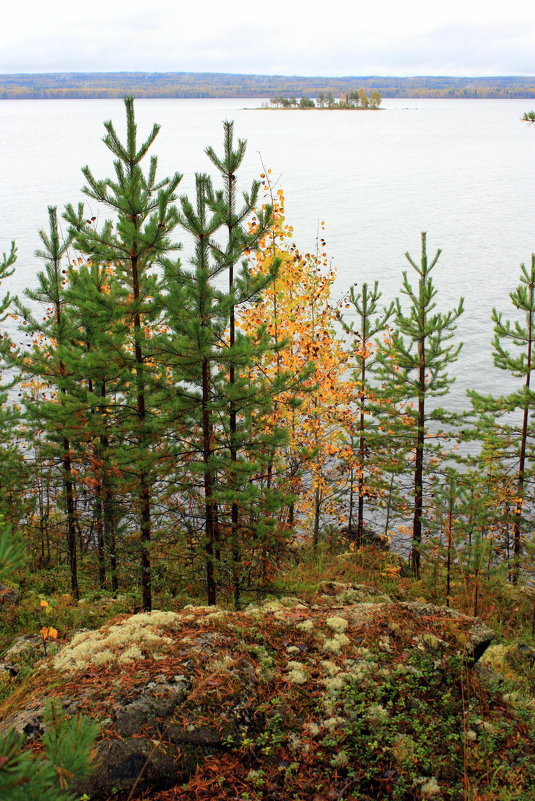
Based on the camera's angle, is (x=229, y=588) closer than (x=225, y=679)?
No

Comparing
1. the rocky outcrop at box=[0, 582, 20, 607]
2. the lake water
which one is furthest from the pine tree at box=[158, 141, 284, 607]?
the lake water

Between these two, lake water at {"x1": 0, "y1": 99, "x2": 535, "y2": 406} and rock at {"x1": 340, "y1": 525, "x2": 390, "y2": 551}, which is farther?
lake water at {"x1": 0, "y1": 99, "x2": 535, "y2": 406}

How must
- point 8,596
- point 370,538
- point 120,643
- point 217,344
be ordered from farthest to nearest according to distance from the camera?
point 370,538
point 8,596
point 217,344
point 120,643

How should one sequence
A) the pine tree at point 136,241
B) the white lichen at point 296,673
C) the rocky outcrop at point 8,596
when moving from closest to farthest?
1. the white lichen at point 296,673
2. the pine tree at point 136,241
3. the rocky outcrop at point 8,596

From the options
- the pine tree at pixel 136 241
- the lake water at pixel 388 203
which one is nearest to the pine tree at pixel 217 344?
the pine tree at pixel 136 241

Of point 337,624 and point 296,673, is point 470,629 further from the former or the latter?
point 296,673

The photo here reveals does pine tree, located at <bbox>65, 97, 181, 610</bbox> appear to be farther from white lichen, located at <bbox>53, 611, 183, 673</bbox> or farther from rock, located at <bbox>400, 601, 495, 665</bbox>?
rock, located at <bbox>400, 601, 495, 665</bbox>

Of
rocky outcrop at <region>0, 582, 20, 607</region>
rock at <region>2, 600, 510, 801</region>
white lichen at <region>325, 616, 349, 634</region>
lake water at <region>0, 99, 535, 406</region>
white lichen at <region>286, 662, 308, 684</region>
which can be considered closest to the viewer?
rock at <region>2, 600, 510, 801</region>

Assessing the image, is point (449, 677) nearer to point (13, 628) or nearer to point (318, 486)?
point (13, 628)

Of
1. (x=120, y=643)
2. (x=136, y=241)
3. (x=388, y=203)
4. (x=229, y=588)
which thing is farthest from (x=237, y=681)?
(x=388, y=203)

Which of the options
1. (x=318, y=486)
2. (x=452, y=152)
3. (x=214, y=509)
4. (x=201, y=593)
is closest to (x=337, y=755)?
(x=214, y=509)

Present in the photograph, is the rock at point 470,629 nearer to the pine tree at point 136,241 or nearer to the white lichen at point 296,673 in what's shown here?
the white lichen at point 296,673

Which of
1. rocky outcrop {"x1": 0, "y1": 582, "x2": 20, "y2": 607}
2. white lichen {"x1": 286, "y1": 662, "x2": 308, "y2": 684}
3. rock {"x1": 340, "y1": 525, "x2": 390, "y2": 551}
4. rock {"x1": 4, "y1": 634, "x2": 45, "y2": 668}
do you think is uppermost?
white lichen {"x1": 286, "y1": 662, "x2": 308, "y2": 684}

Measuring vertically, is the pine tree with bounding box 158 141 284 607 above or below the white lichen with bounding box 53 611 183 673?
above
